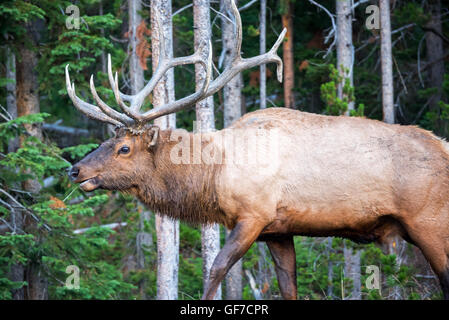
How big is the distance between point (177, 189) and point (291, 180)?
1229 mm

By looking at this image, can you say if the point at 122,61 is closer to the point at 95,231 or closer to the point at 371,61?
the point at 95,231

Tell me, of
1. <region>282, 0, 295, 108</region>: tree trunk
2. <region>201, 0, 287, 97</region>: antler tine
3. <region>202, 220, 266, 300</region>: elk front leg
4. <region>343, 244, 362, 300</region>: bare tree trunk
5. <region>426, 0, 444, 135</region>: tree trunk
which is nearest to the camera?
<region>202, 220, 266, 300</region>: elk front leg

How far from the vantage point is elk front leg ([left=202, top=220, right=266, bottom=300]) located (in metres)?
6.18

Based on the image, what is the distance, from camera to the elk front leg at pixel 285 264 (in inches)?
276

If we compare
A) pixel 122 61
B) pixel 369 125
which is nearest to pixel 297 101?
pixel 122 61

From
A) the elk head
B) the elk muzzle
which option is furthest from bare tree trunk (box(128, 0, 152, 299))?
the elk muzzle

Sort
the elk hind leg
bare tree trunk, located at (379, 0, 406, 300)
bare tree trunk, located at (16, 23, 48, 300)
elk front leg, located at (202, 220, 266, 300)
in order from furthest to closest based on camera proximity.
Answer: bare tree trunk, located at (379, 0, 406, 300) → bare tree trunk, located at (16, 23, 48, 300) → the elk hind leg → elk front leg, located at (202, 220, 266, 300)

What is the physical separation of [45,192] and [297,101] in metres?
8.73

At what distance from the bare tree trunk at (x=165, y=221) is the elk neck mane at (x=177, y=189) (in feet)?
8.09

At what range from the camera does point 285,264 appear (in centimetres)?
704

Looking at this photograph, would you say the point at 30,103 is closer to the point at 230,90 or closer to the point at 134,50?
the point at 134,50

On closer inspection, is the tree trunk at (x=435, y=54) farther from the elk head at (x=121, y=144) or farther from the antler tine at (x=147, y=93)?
the elk head at (x=121, y=144)

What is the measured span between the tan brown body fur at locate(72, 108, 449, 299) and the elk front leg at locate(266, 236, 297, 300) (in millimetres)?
23

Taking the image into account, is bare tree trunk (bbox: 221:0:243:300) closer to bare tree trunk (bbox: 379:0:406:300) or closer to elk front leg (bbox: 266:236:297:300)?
bare tree trunk (bbox: 379:0:406:300)
